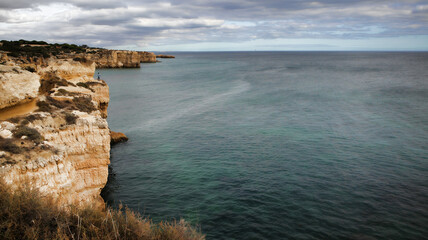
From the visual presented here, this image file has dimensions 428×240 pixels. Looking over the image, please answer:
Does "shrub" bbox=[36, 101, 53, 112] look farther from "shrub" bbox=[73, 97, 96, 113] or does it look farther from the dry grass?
the dry grass

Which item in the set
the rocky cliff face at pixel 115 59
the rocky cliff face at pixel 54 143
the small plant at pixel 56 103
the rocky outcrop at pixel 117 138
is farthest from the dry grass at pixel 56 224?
the rocky cliff face at pixel 115 59

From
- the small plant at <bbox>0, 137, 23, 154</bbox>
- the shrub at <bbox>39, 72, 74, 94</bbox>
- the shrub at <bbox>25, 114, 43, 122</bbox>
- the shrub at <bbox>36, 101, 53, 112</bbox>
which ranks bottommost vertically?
the small plant at <bbox>0, 137, 23, 154</bbox>

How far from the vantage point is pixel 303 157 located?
87.3 feet

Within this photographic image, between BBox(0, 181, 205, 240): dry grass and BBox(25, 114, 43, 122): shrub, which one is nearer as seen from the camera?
BBox(0, 181, 205, 240): dry grass

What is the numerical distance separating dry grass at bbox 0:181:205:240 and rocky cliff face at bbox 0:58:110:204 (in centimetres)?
189

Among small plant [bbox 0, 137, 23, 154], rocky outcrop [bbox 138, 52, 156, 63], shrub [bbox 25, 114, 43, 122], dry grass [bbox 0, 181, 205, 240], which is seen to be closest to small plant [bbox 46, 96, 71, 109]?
shrub [bbox 25, 114, 43, 122]

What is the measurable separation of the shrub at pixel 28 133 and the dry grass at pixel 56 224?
16.5ft

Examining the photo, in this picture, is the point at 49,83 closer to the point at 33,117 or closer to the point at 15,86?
the point at 15,86

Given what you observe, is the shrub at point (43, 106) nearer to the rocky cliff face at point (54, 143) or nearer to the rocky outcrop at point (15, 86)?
the rocky cliff face at point (54, 143)

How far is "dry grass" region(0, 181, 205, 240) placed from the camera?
763cm

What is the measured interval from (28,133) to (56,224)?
23.8 ft

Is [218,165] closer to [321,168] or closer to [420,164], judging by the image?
[321,168]

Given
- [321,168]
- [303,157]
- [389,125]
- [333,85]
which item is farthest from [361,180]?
[333,85]

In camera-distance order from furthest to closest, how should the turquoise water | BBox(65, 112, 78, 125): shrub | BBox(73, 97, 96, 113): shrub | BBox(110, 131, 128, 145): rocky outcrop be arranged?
BBox(110, 131, 128, 145): rocky outcrop < BBox(73, 97, 96, 113): shrub < the turquoise water < BBox(65, 112, 78, 125): shrub
